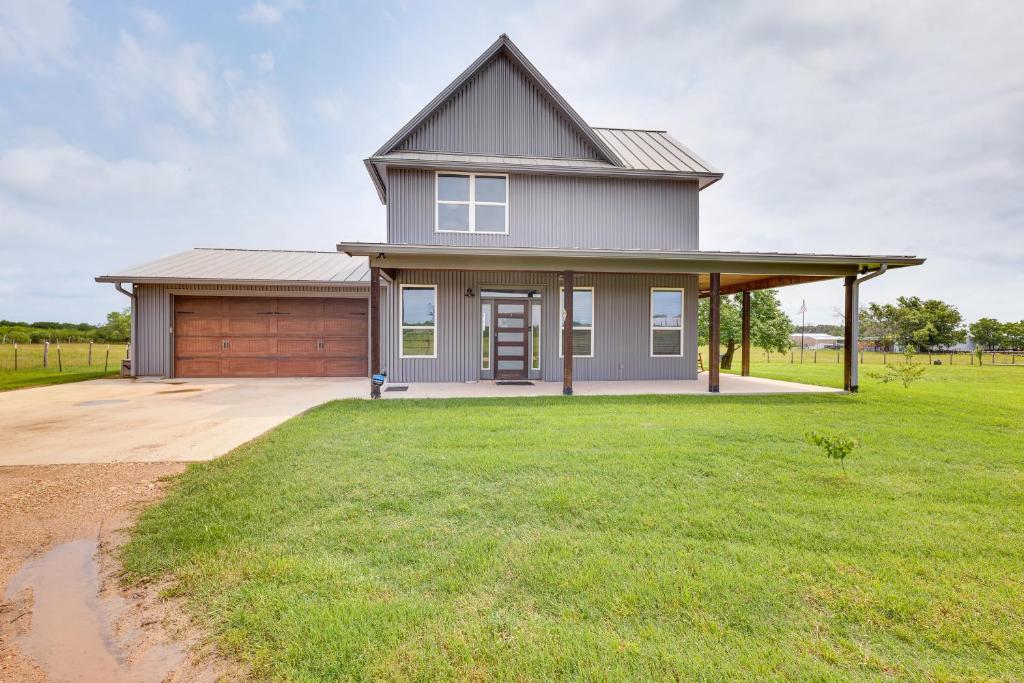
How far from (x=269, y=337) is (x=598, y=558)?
12050mm

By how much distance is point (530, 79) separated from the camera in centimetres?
1145

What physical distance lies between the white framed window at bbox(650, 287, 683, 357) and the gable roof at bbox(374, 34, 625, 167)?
3.60m

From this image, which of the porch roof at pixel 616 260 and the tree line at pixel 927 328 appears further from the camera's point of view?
the tree line at pixel 927 328

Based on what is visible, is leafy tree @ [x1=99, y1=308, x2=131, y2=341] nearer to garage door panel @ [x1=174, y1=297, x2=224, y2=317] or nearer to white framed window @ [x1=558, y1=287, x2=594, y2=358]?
garage door panel @ [x1=174, y1=297, x2=224, y2=317]

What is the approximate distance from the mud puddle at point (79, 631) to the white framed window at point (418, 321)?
26.7 feet

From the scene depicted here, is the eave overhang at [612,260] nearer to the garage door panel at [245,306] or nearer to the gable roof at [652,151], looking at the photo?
the gable roof at [652,151]

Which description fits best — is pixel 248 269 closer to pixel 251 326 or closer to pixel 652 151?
pixel 251 326

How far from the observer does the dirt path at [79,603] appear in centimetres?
185

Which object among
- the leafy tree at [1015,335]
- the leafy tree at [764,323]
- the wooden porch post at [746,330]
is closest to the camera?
the wooden porch post at [746,330]

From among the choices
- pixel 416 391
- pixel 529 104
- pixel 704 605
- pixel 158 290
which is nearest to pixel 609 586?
pixel 704 605

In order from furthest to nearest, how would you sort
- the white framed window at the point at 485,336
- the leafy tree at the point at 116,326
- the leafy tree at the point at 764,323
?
the leafy tree at the point at 116,326
the leafy tree at the point at 764,323
the white framed window at the point at 485,336

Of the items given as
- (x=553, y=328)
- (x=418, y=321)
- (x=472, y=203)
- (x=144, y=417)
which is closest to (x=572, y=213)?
(x=472, y=203)

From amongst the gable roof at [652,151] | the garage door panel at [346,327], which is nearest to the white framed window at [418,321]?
the garage door panel at [346,327]

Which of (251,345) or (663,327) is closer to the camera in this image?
(663,327)
